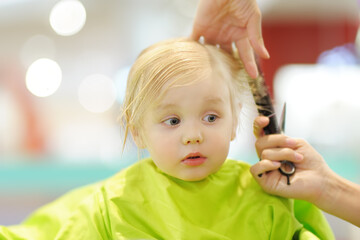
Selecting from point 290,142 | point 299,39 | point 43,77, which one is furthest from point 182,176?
point 299,39

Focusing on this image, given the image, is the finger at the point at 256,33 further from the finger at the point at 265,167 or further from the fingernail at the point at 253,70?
the finger at the point at 265,167

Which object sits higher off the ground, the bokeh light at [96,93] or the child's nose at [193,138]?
the child's nose at [193,138]

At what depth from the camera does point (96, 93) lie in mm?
4535

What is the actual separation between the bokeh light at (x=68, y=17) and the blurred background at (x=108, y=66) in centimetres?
1

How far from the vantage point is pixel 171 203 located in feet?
2.81

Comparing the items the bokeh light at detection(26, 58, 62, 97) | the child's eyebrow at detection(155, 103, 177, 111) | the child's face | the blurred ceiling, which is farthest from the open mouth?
the bokeh light at detection(26, 58, 62, 97)

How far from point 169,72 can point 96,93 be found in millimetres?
3834

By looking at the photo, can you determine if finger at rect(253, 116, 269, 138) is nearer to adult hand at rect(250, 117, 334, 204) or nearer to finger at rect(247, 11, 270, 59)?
adult hand at rect(250, 117, 334, 204)

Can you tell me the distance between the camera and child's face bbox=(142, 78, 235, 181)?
819 mm

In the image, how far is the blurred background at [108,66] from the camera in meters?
4.13

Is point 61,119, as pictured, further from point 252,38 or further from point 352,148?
point 252,38

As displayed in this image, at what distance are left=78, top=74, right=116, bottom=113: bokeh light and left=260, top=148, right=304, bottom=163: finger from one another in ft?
12.3

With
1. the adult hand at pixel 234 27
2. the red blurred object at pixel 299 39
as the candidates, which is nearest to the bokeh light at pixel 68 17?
the red blurred object at pixel 299 39

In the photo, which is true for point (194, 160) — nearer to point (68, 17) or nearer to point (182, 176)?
point (182, 176)
